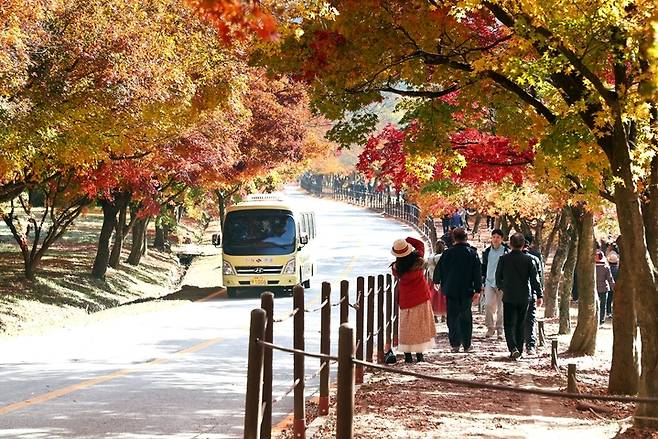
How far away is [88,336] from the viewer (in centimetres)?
1905

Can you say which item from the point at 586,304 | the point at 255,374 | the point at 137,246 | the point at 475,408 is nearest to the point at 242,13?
the point at 255,374

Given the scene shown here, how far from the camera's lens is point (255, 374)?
23.9ft

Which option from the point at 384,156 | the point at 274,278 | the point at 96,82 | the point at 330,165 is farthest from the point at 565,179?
the point at 330,165

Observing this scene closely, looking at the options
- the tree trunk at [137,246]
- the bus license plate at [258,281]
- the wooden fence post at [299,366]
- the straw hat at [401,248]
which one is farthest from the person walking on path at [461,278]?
the tree trunk at [137,246]

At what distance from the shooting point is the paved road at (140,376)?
401 inches

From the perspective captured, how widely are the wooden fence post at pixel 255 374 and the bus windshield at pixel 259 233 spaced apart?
2150 cm

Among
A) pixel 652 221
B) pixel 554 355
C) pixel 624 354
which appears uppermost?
pixel 652 221

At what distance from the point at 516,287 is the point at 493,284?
2.72 meters

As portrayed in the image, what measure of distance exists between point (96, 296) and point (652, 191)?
21.2m

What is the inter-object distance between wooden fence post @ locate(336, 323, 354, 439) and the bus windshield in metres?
22.3

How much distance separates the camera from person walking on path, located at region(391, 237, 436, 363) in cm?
1416

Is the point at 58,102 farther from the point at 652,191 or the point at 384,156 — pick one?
the point at 652,191

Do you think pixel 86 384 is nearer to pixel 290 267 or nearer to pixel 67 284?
pixel 290 267

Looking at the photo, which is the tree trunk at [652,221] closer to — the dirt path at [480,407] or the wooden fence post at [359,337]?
the dirt path at [480,407]
